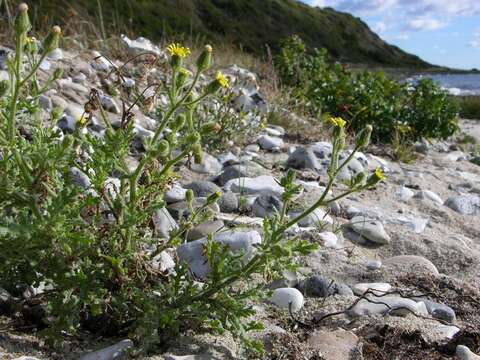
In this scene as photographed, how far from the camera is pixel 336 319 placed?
2.20 m

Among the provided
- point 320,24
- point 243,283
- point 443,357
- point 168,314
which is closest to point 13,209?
point 168,314

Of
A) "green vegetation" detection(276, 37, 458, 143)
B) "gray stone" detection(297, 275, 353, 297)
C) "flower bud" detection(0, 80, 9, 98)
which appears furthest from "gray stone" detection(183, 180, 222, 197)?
"green vegetation" detection(276, 37, 458, 143)

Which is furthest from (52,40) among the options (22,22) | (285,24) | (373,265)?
(285,24)

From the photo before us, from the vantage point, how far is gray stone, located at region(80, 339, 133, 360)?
5.57 ft

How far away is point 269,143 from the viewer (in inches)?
201

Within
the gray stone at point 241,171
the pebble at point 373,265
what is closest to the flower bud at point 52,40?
the pebble at point 373,265

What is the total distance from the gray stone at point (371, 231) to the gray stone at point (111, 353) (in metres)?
1.77

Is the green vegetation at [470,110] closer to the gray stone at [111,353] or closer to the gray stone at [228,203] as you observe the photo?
the gray stone at [228,203]

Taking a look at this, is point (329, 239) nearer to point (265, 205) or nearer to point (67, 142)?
point (265, 205)

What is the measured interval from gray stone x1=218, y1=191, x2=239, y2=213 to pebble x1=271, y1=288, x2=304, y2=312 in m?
1.07

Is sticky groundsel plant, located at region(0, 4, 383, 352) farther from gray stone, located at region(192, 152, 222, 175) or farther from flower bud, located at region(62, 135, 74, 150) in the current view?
gray stone, located at region(192, 152, 222, 175)

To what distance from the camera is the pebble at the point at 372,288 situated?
2.45 m

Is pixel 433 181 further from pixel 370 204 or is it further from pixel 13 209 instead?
pixel 13 209

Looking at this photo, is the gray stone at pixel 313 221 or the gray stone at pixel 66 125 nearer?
the gray stone at pixel 313 221
